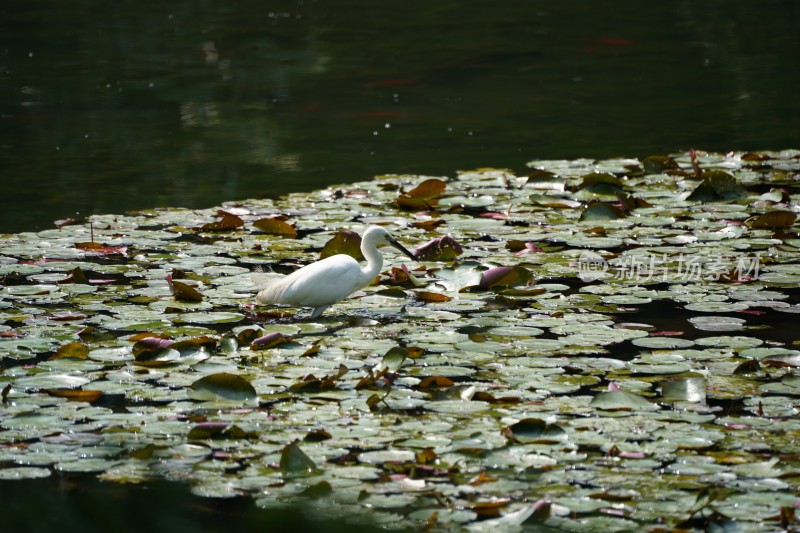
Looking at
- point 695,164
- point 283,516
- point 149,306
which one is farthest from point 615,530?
point 695,164

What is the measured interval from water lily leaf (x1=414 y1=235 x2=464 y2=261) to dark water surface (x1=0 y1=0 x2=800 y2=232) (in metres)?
1.89

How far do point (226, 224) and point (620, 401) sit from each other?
3.03 meters

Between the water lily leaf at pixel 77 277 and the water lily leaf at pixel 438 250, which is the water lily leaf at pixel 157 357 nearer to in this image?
the water lily leaf at pixel 77 277

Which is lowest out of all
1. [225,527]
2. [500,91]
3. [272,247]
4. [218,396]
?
[225,527]

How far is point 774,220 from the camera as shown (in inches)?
231

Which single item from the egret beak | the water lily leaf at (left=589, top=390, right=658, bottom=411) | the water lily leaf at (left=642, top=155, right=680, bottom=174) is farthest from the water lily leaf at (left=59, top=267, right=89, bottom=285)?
the water lily leaf at (left=642, top=155, right=680, bottom=174)

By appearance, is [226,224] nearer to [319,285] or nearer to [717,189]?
[319,285]

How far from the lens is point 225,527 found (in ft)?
10.5

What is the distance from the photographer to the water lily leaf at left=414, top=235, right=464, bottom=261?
5641 mm

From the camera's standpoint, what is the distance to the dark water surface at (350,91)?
792 cm

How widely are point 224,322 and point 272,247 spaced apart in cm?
118

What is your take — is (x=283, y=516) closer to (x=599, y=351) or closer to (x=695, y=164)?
(x=599, y=351)

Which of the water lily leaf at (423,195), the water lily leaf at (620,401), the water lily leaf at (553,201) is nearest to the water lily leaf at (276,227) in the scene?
the water lily leaf at (423,195)

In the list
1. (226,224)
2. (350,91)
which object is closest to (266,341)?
(226,224)
